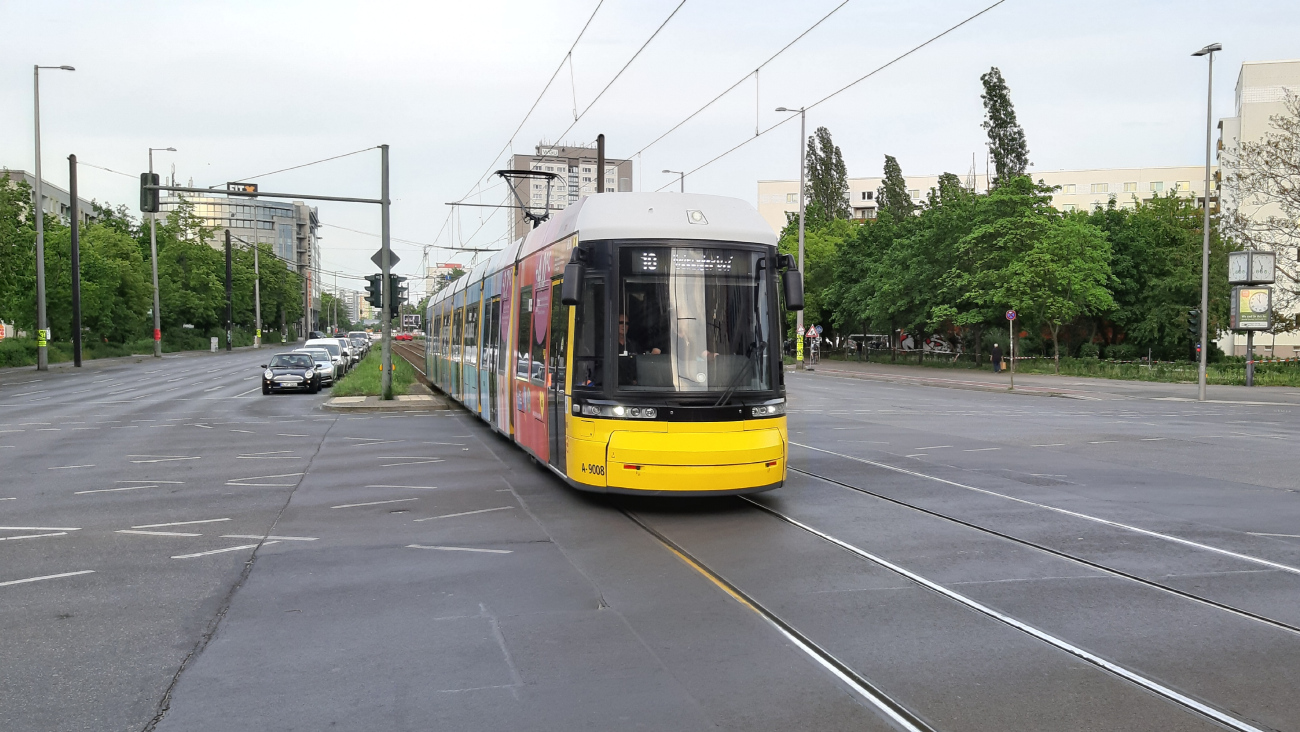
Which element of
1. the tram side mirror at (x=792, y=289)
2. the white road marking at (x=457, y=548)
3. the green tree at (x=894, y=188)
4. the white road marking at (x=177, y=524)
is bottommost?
the white road marking at (x=177, y=524)

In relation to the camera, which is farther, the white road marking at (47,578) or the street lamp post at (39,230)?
the street lamp post at (39,230)

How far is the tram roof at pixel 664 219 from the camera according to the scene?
1007 centimetres

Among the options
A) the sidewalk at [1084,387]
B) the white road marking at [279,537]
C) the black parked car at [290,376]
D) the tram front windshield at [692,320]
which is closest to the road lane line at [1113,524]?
the tram front windshield at [692,320]

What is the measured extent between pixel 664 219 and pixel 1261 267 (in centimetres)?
3322

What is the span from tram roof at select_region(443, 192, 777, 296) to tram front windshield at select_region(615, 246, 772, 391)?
168mm

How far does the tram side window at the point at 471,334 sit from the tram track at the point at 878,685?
35.4 feet

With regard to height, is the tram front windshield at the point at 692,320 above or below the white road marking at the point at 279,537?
above

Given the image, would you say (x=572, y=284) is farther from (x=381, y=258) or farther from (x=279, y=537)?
(x=381, y=258)

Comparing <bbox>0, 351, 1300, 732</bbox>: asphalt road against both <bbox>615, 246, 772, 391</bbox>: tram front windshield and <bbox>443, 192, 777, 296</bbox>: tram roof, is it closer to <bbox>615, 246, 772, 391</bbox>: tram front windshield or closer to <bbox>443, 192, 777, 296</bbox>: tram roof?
<bbox>615, 246, 772, 391</bbox>: tram front windshield

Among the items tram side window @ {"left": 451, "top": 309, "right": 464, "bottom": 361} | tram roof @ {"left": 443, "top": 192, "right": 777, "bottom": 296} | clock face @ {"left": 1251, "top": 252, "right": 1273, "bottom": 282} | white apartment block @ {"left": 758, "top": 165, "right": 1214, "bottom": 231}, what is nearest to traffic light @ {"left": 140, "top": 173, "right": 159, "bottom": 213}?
tram side window @ {"left": 451, "top": 309, "right": 464, "bottom": 361}

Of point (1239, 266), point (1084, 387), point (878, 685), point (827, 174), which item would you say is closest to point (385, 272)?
point (878, 685)

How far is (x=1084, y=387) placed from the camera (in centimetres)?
3772

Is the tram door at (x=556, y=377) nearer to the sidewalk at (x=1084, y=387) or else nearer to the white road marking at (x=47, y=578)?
the white road marking at (x=47, y=578)

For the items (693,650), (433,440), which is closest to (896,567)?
(693,650)
